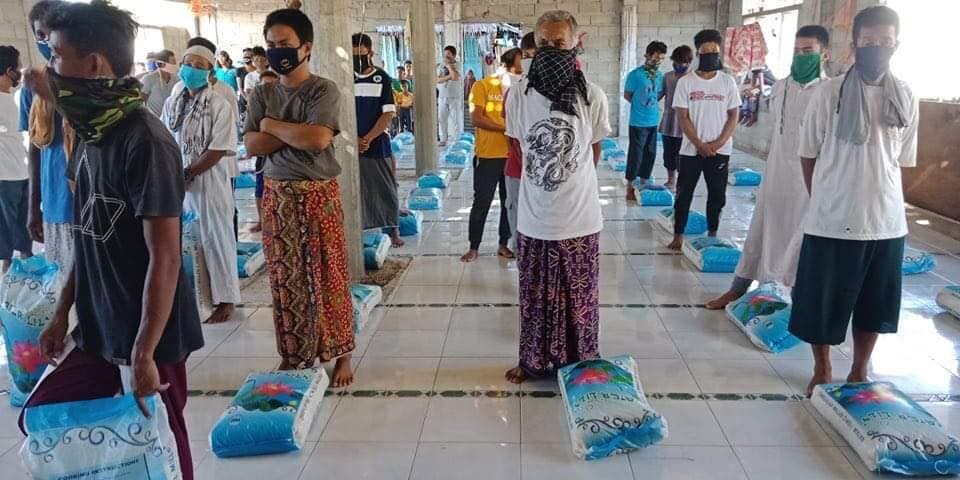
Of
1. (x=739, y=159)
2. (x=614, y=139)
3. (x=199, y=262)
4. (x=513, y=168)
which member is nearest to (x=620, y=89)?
(x=614, y=139)

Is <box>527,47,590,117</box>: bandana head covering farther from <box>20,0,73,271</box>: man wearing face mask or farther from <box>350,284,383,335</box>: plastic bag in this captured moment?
<box>20,0,73,271</box>: man wearing face mask

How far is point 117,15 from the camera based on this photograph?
5.12ft

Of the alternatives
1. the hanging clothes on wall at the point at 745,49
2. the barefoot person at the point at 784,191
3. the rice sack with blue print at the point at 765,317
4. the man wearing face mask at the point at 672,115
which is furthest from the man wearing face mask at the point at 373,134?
the hanging clothes on wall at the point at 745,49

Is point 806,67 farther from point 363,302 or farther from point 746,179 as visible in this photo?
point 746,179

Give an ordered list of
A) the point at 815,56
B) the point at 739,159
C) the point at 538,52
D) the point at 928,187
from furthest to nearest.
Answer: the point at 739,159
the point at 928,187
the point at 815,56
the point at 538,52

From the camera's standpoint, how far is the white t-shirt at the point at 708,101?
15.9 feet

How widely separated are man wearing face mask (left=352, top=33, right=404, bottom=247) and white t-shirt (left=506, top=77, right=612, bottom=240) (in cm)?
209

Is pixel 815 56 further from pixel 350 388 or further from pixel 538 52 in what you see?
pixel 350 388

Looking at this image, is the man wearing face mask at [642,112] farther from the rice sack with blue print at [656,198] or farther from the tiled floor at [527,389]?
the tiled floor at [527,389]

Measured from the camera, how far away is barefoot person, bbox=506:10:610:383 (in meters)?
2.79

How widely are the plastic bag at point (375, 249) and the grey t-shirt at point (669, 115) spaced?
3115 mm

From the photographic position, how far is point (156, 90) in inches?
192

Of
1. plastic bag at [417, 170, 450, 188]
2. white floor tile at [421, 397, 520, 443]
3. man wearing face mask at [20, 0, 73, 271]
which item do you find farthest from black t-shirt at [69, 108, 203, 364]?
plastic bag at [417, 170, 450, 188]

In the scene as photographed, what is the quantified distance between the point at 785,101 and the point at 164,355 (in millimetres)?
3313
